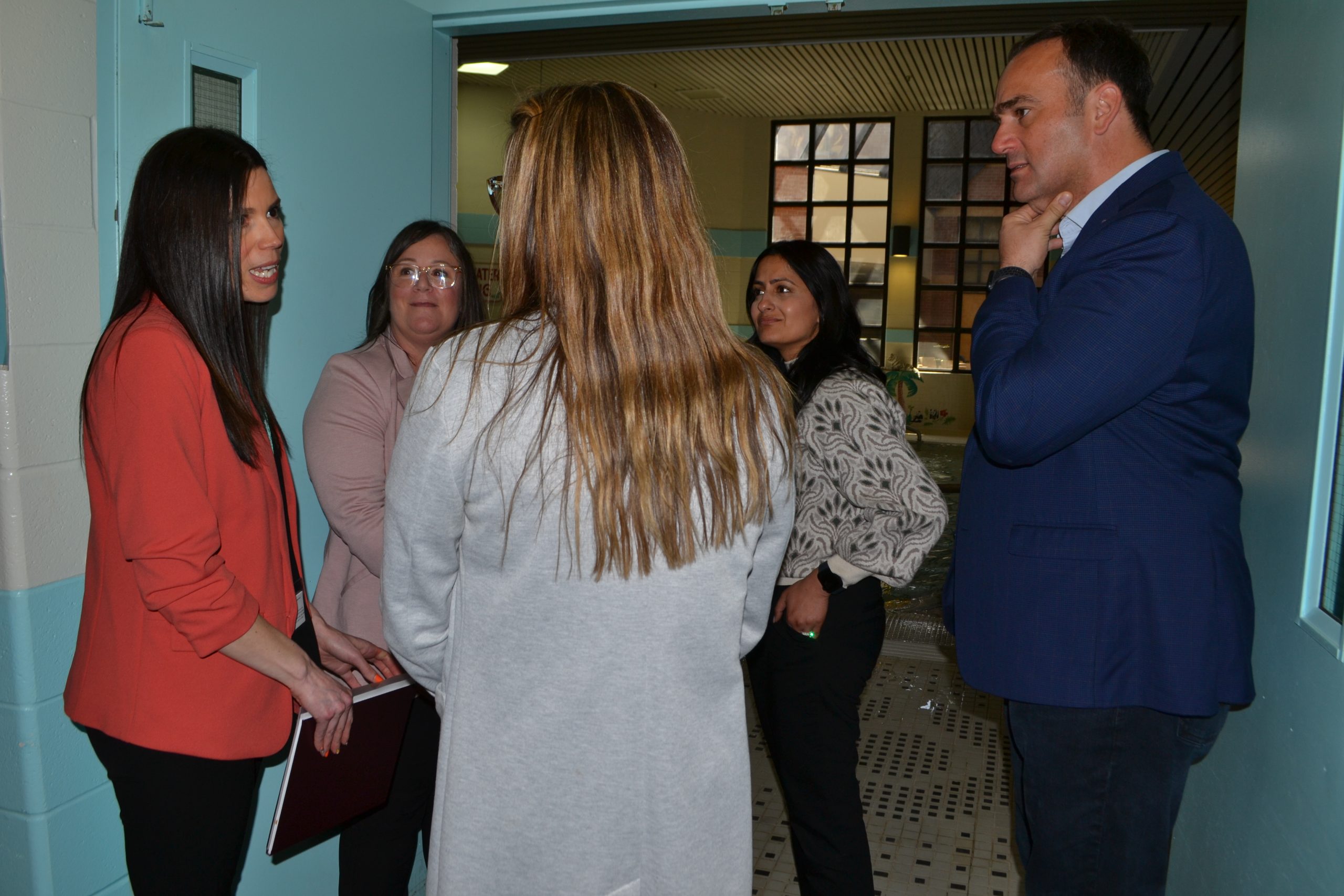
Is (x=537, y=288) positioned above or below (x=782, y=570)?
above

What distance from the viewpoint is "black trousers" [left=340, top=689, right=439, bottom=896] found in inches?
78.8

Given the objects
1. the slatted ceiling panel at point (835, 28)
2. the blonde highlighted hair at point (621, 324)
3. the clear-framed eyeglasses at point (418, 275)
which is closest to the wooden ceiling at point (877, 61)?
the slatted ceiling panel at point (835, 28)

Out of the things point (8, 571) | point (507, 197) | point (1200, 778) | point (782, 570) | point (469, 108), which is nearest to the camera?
point (507, 197)

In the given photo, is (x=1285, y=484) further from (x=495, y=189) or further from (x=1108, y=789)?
(x=495, y=189)

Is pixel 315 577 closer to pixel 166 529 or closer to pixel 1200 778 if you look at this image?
pixel 166 529

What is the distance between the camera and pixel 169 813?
1.41 m

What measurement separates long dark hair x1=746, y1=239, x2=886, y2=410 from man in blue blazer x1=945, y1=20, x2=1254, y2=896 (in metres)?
0.75

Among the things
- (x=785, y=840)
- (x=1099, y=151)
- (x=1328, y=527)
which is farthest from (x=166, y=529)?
(x=785, y=840)

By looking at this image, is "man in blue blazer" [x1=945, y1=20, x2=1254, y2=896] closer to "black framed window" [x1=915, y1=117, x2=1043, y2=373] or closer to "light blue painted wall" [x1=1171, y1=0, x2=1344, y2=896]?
"light blue painted wall" [x1=1171, y1=0, x2=1344, y2=896]

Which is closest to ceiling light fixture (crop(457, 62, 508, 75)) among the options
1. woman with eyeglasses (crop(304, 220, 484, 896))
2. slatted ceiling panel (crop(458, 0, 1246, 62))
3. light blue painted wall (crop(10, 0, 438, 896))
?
slatted ceiling panel (crop(458, 0, 1246, 62))

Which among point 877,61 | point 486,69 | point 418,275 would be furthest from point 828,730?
point 877,61

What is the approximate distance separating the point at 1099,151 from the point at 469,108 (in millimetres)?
9011

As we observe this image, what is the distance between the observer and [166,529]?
1.30m

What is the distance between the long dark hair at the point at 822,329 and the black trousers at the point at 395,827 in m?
1.08
